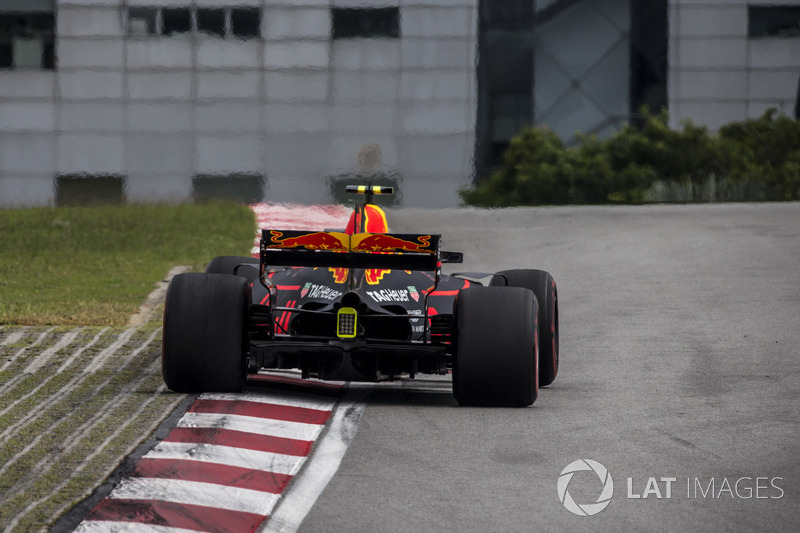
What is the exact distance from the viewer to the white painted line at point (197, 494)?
698 cm

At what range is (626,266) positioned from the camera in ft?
65.1

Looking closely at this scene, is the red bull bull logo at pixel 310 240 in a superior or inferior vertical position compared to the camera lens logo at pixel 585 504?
superior

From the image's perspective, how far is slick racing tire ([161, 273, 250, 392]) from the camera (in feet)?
31.7

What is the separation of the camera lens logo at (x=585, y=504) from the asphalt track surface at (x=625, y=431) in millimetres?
42

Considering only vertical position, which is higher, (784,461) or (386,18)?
(386,18)

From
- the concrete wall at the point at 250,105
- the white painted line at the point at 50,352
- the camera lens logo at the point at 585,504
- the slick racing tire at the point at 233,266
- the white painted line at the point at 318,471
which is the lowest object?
the white painted line at the point at 50,352

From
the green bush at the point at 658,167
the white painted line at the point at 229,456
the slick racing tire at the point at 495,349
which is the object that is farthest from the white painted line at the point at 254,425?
the green bush at the point at 658,167

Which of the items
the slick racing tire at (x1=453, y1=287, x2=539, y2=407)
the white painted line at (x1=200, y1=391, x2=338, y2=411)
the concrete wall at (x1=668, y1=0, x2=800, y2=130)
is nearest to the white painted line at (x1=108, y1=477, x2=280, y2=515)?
the white painted line at (x1=200, y1=391, x2=338, y2=411)

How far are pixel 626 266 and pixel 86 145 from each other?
14942mm

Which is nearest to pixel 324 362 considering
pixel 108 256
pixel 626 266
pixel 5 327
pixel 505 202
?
pixel 5 327

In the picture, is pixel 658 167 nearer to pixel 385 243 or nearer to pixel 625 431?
pixel 385 243

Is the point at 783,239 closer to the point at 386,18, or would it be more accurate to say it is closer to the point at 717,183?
the point at 717,183

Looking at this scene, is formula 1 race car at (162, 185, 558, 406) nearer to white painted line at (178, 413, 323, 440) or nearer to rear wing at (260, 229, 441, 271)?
rear wing at (260, 229, 441, 271)

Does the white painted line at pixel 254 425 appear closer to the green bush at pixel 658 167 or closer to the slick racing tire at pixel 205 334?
the slick racing tire at pixel 205 334
